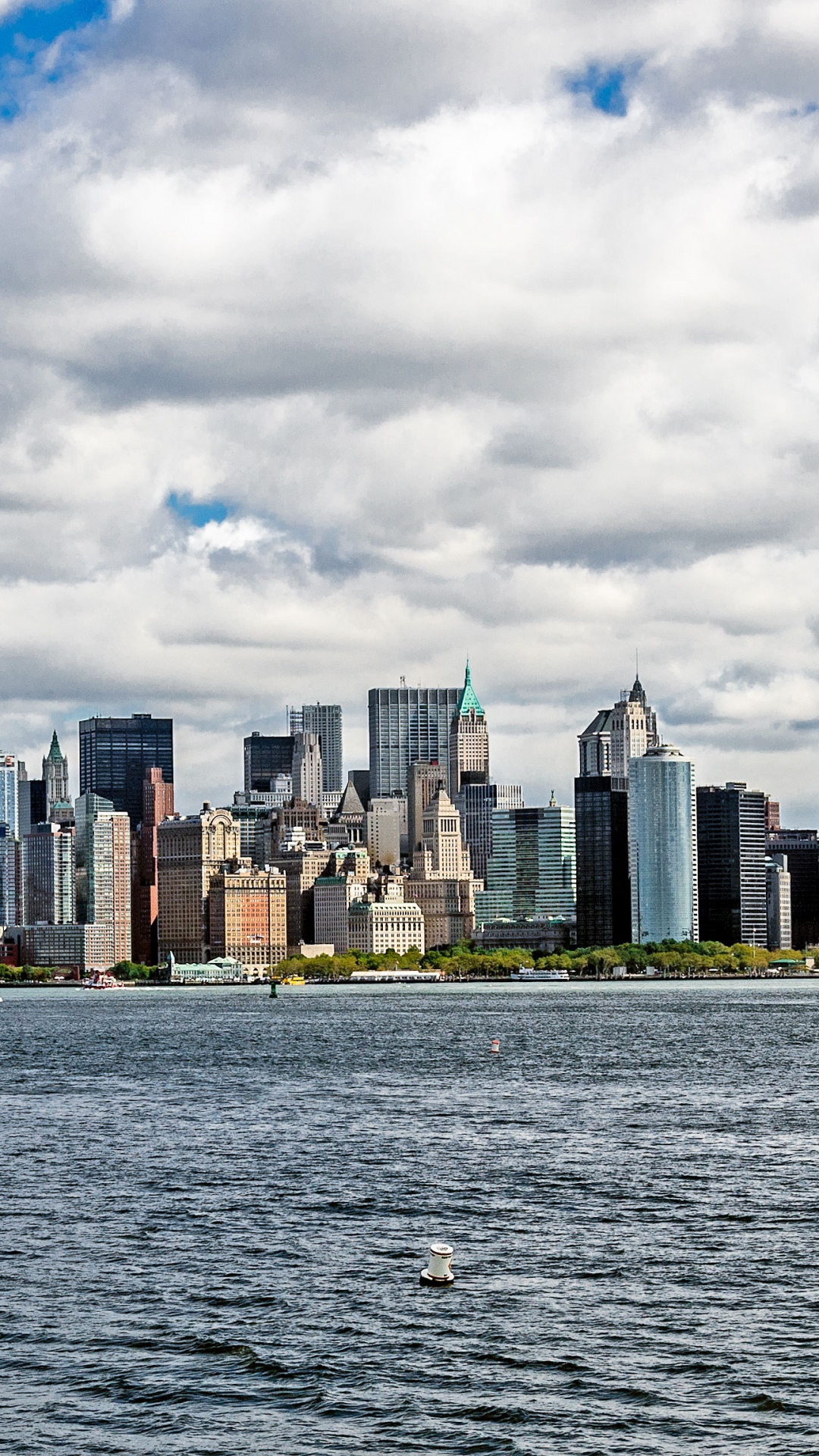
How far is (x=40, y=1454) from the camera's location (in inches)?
1448

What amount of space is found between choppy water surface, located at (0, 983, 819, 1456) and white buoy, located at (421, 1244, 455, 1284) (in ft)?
1.45

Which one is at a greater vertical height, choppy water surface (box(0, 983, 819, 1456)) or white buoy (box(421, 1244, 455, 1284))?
white buoy (box(421, 1244, 455, 1284))

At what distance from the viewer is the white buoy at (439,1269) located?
50500 millimetres

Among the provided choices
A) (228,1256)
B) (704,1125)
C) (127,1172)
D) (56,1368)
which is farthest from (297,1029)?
(56,1368)

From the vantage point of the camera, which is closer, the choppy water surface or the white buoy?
the choppy water surface

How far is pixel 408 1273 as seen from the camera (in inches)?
2048

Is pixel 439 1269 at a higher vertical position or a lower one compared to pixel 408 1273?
higher

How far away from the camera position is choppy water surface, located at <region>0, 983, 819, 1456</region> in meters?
38.8

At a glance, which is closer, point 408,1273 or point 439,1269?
point 439,1269

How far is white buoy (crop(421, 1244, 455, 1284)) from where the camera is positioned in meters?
50.5

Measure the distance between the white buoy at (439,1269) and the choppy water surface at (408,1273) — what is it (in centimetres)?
44

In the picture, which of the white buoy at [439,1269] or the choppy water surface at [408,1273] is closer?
the choppy water surface at [408,1273]

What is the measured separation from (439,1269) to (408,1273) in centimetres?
162

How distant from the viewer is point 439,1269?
166ft
